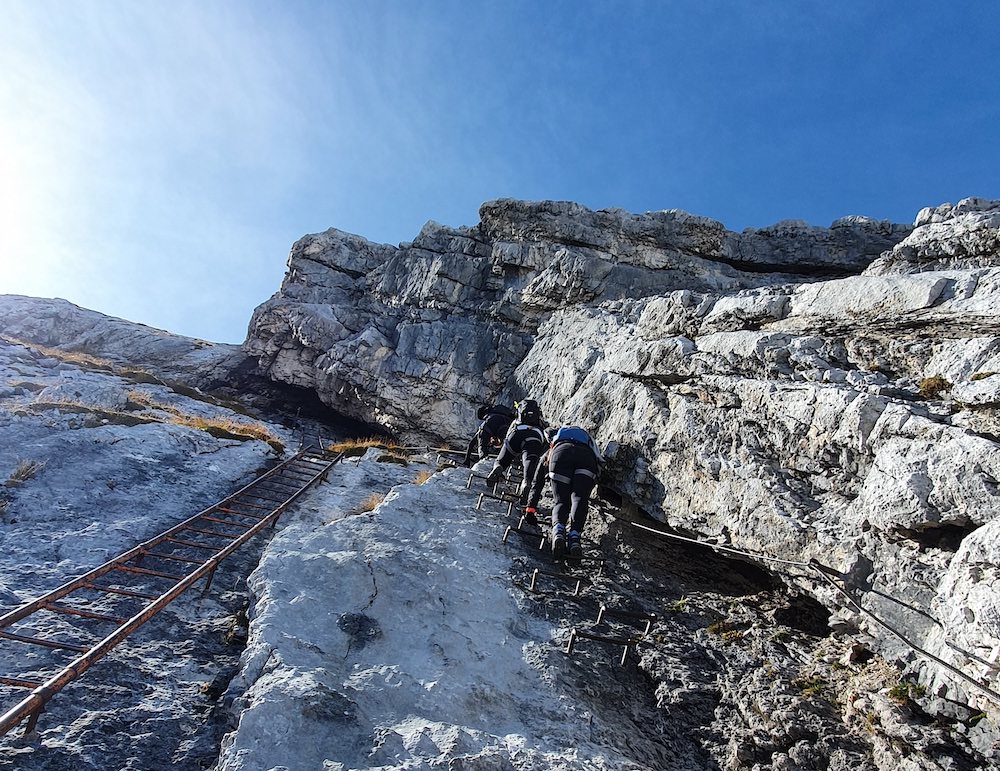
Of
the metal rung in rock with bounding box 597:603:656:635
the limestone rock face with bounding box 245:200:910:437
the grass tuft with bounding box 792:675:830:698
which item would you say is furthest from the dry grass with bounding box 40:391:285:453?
the grass tuft with bounding box 792:675:830:698

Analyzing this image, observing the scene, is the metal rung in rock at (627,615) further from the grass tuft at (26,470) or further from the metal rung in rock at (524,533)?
the grass tuft at (26,470)

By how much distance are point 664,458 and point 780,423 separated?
278 centimetres

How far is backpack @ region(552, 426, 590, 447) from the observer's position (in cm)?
1326

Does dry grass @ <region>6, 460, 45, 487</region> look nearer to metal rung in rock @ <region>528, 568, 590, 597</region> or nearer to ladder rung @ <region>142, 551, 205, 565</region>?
ladder rung @ <region>142, 551, 205, 565</region>

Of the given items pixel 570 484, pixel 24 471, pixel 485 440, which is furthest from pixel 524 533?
pixel 24 471

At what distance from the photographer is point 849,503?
912 cm

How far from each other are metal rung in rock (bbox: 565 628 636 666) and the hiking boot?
8.45 feet

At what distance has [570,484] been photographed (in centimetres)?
1259

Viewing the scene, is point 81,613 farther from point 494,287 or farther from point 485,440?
point 494,287

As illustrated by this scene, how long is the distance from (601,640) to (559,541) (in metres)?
2.87

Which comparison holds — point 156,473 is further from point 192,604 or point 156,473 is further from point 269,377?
point 269,377

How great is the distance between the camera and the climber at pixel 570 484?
11.9 metres

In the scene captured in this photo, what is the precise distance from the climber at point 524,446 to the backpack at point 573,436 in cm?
204

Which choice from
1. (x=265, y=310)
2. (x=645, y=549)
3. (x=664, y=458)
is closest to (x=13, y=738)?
(x=645, y=549)
